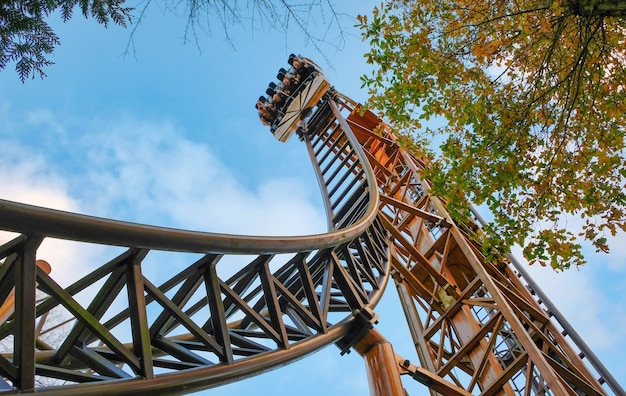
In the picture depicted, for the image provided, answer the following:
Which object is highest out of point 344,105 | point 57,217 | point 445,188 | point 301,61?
point 301,61

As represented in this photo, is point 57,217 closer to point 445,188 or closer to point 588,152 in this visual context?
point 445,188

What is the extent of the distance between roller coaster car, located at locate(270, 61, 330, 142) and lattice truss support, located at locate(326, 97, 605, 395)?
14.3 ft

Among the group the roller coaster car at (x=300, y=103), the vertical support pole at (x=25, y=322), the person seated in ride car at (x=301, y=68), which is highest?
the person seated in ride car at (x=301, y=68)

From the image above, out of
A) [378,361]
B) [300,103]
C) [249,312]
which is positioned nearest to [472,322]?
[378,361]

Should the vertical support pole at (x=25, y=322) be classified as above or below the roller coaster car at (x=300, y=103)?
below

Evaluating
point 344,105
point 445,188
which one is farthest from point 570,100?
point 344,105

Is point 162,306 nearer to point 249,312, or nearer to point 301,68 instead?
point 249,312

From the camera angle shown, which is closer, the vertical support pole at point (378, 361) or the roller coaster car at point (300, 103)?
the vertical support pole at point (378, 361)

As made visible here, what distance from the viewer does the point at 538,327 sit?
728 cm

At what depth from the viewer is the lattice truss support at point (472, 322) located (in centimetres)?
562

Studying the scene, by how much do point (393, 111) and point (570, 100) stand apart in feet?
5.94

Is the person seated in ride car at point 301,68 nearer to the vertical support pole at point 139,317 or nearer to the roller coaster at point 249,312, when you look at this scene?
the roller coaster at point 249,312

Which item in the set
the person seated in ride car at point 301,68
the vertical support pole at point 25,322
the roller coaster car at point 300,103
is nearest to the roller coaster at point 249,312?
the vertical support pole at point 25,322

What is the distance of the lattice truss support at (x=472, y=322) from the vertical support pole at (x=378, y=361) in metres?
0.71
